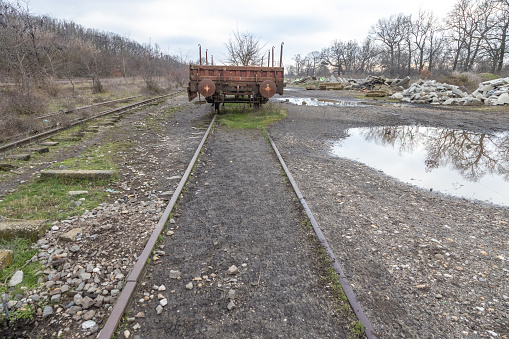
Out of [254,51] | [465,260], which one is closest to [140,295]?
[465,260]

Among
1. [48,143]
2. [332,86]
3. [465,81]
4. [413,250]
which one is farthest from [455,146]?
[332,86]

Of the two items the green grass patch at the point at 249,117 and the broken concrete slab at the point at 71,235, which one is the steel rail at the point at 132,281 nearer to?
the broken concrete slab at the point at 71,235

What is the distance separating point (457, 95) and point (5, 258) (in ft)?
77.8

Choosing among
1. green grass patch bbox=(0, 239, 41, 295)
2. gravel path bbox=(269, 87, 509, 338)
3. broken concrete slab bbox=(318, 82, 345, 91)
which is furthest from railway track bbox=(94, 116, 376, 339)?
broken concrete slab bbox=(318, 82, 345, 91)

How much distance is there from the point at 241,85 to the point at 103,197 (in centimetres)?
710

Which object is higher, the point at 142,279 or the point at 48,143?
the point at 48,143

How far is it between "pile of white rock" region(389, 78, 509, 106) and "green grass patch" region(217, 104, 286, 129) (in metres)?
12.3

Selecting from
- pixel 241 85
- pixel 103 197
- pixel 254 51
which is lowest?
pixel 103 197

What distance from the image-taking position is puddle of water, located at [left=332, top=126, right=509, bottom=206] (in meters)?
5.41

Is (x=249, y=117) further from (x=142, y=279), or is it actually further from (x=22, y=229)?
(x=142, y=279)

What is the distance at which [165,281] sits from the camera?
102 inches

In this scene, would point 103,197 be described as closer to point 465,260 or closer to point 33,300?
point 33,300

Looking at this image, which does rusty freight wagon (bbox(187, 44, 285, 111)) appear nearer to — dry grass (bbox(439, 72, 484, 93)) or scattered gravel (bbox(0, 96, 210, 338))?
scattered gravel (bbox(0, 96, 210, 338))

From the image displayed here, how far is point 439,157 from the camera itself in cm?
727
